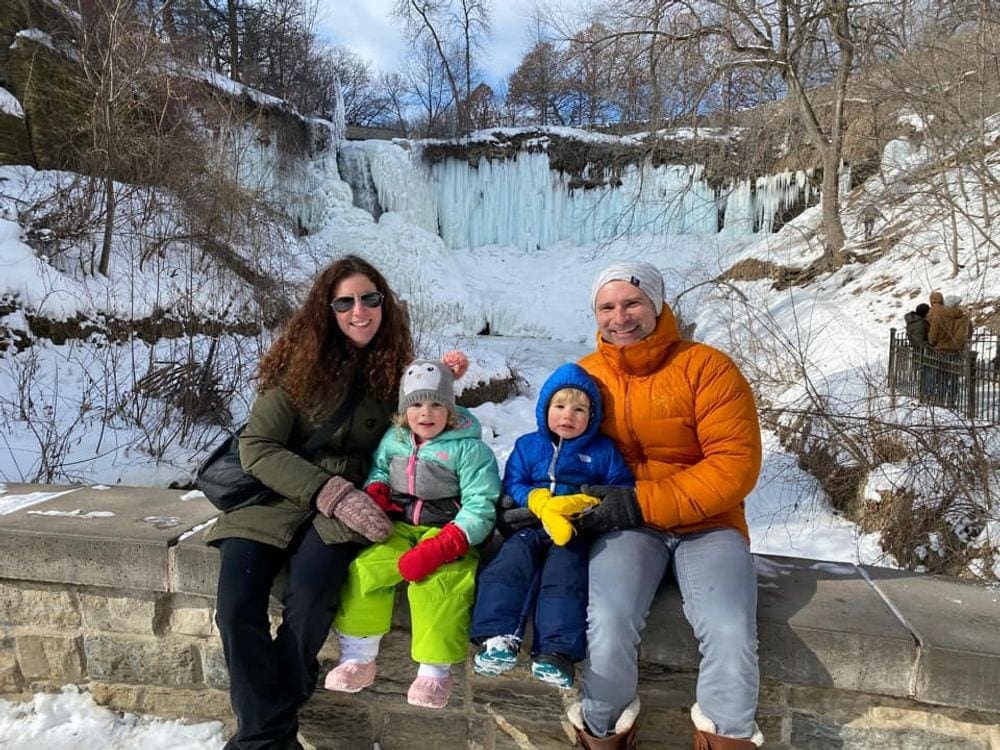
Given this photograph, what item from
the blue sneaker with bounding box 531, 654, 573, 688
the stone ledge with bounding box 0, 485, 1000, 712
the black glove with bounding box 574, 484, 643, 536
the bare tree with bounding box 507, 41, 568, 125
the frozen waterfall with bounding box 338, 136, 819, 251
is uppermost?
the bare tree with bounding box 507, 41, 568, 125

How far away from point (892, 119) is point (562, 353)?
329 inches

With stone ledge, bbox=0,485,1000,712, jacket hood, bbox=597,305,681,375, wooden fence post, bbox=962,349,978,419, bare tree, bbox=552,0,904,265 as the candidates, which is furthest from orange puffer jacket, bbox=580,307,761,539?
bare tree, bbox=552,0,904,265

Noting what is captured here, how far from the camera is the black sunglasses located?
2.37 meters

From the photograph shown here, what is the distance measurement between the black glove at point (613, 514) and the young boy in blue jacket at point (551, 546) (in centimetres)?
3

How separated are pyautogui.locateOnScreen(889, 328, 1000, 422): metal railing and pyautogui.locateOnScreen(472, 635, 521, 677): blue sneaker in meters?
5.60

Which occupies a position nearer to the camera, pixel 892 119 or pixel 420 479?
pixel 420 479

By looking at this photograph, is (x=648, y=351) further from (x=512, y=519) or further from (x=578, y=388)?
(x=512, y=519)

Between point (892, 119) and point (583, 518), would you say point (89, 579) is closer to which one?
point (583, 518)

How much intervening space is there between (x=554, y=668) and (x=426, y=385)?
3.13ft

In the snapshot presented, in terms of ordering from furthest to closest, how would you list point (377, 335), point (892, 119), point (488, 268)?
1. point (488, 268)
2. point (892, 119)
3. point (377, 335)

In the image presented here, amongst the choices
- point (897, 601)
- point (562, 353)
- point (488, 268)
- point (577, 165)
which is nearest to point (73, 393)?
point (897, 601)

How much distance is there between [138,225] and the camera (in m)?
9.68

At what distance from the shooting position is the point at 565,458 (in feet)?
6.90

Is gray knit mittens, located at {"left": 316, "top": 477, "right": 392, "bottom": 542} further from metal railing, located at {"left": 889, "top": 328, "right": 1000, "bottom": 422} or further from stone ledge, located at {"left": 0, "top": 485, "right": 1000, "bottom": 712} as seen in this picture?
metal railing, located at {"left": 889, "top": 328, "right": 1000, "bottom": 422}
